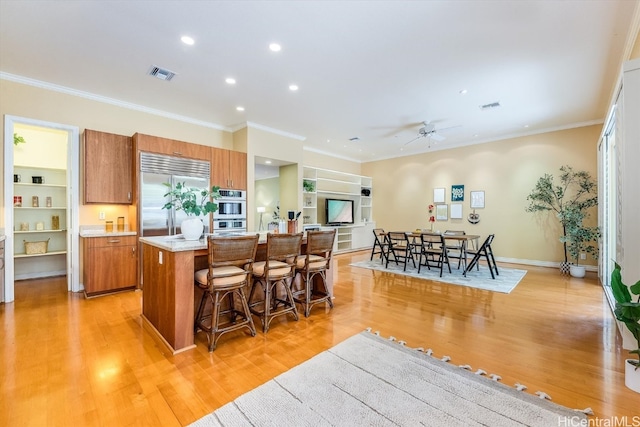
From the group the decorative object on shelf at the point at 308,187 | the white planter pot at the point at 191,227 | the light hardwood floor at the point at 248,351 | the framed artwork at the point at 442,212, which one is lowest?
the light hardwood floor at the point at 248,351

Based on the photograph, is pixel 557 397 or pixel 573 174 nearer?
pixel 557 397

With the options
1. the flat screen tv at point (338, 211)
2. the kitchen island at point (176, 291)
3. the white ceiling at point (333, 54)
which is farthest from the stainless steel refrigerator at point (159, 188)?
the flat screen tv at point (338, 211)

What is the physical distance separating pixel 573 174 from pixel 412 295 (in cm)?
490

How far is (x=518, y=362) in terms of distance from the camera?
227 centimetres

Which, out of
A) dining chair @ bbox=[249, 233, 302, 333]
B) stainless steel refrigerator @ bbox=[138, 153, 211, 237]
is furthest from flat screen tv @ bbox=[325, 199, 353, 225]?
dining chair @ bbox=[249, 233, 302, 333]

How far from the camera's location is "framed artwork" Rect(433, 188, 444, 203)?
7.96 metres

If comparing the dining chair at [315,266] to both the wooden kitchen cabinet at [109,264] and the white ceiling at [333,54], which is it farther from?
the wooden kitchen cabinet at [109,264]

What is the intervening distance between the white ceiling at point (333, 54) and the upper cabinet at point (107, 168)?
754mm

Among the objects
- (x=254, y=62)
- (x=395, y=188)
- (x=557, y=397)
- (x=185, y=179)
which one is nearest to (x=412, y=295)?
(x=557, y=397)

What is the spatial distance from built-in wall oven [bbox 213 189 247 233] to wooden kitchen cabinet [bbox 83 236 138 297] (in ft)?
4.58

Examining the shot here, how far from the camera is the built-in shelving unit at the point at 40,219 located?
496cm

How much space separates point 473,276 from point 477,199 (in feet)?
9.37

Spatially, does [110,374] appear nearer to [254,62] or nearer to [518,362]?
[518,362]

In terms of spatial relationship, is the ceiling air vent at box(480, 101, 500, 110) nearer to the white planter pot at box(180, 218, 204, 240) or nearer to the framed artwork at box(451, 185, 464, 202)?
the framed artwork at box(451, 185, 464, 202)
